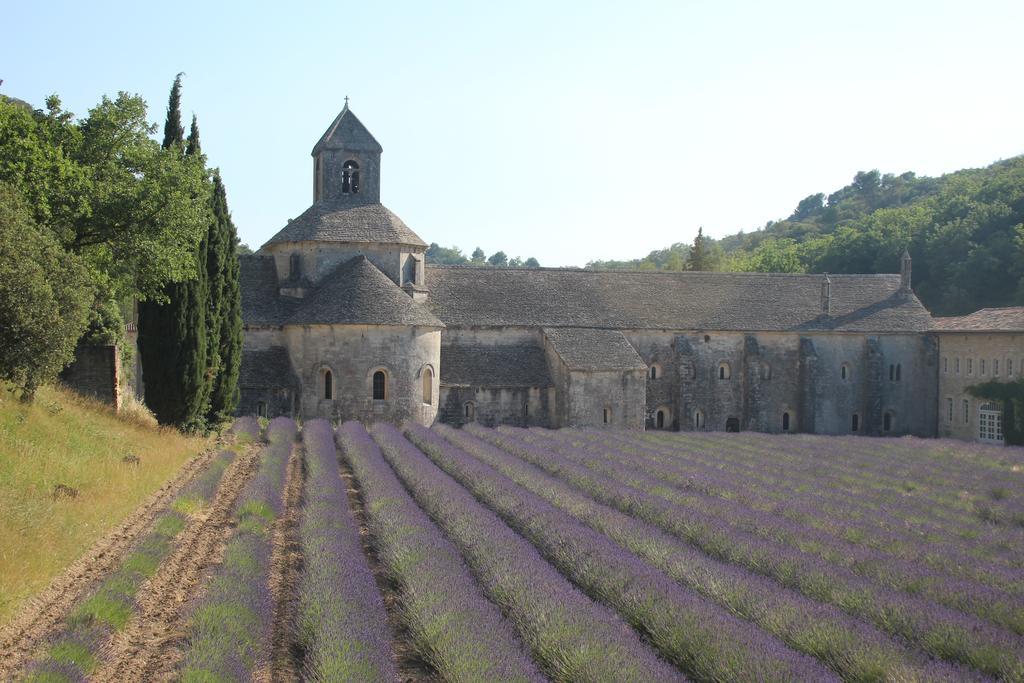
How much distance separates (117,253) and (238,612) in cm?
1468

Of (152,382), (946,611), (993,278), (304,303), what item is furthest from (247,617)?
(993,278)

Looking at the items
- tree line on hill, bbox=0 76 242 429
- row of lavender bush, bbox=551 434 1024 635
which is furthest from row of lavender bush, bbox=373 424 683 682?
tree line on hill, bbox=0 76 242 429

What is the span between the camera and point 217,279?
102 ft

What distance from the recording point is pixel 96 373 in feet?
86.1

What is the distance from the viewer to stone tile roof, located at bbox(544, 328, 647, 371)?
40.6m

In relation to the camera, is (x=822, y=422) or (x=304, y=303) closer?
(x=304, y=303)

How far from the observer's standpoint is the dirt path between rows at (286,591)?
1059 cm

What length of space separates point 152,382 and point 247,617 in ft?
59.2

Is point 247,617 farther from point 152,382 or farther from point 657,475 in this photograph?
point 152,382

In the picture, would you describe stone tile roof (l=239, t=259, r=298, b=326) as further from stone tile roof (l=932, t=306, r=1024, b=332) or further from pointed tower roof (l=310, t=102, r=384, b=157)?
stone tile roof (l=932, t=306, r=1024, b=332)

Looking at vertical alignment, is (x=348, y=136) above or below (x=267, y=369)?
above

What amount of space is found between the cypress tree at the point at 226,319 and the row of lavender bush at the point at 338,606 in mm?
14394

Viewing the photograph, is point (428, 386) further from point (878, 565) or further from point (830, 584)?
point (830, 584)

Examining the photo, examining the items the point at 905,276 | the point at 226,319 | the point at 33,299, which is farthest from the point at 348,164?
the point at 905,276
